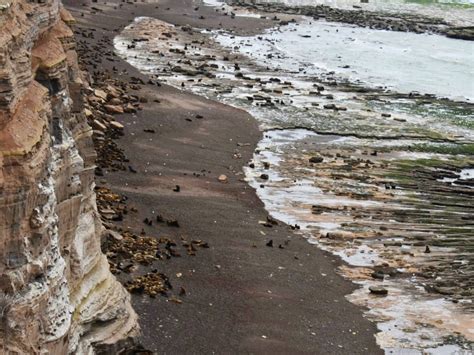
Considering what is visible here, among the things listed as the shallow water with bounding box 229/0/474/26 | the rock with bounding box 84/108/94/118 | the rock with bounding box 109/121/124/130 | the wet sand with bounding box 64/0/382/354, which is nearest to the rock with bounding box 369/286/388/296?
the wet sand with bounding box 64/0/382/354

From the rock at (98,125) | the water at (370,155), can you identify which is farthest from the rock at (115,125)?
the water at (370,155)

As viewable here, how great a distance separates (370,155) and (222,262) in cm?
1550

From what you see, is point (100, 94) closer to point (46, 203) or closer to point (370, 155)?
point (370, 155)

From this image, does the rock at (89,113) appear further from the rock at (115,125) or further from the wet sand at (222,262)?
the rock at (115,125)

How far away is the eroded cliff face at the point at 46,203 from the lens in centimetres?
816

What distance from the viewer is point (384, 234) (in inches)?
936

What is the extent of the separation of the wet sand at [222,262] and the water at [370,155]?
3.20 feet

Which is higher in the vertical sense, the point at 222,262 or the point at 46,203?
the point at 46,203

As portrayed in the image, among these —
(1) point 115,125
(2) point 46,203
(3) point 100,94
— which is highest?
(2) point 46,203

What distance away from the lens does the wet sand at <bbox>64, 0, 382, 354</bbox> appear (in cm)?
1558

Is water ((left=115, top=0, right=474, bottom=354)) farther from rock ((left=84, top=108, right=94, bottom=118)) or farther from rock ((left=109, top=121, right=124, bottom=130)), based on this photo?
rock ((left=84, top=108, right=94, bottom=118))

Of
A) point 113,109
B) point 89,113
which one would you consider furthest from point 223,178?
point 113,109

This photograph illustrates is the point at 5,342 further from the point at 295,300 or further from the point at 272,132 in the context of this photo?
the point at 272,132

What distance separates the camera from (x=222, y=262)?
19109mm
